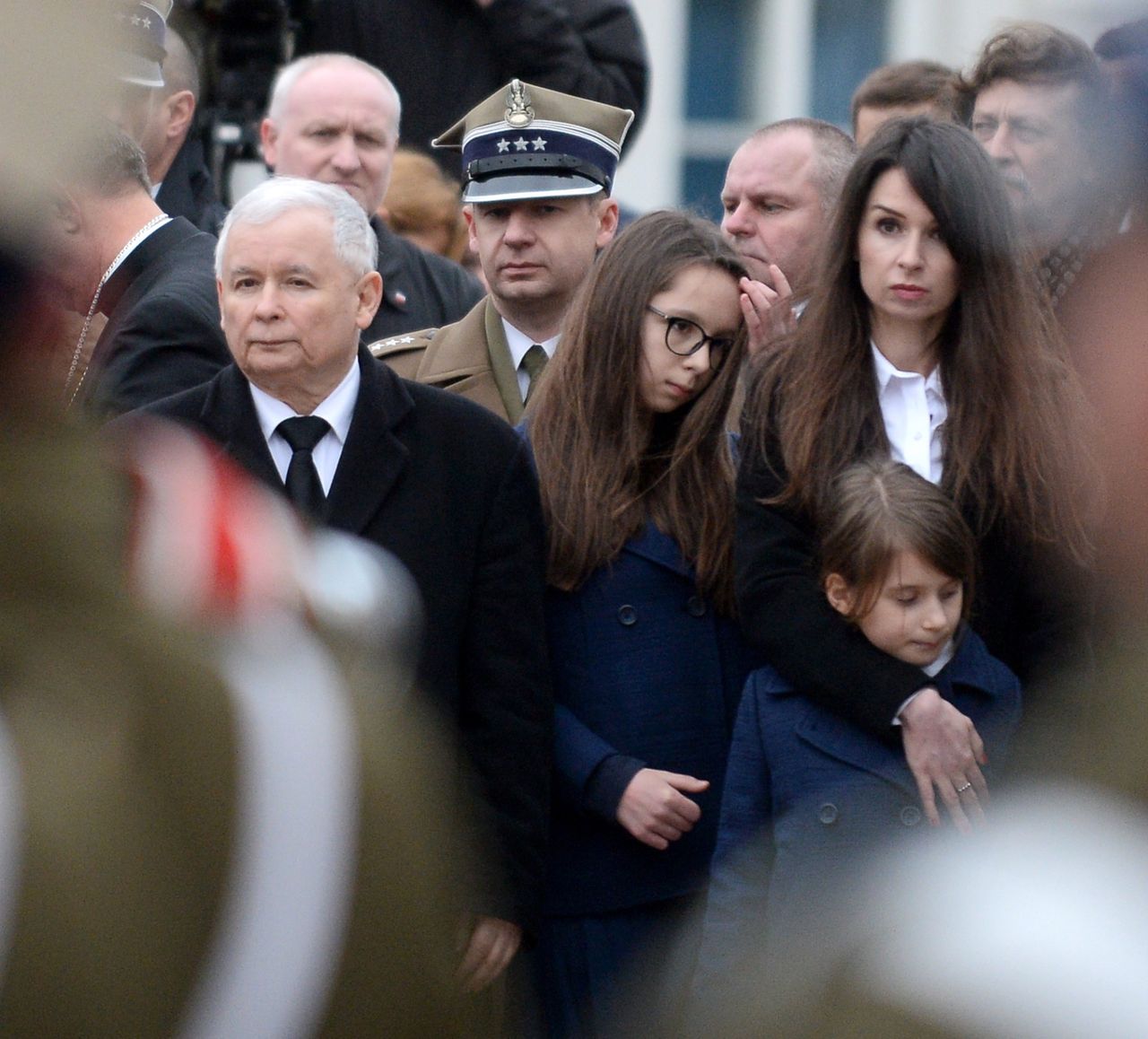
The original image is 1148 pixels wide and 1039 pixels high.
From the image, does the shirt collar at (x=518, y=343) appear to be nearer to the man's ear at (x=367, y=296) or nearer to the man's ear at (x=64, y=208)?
the man's ear at (x=367, y=296)

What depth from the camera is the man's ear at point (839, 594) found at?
9.35 feet

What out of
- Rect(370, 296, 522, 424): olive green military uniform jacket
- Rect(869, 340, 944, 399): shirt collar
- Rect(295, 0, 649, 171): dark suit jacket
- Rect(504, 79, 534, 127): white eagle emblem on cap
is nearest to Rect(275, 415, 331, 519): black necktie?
Rect(370, 296, 522, 424): olive green military uniform jacket

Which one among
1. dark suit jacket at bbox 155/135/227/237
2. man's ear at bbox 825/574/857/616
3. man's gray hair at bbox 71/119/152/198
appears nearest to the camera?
man's ear at bbox 825/574/857/616

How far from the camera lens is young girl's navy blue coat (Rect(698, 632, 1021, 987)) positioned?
277cm

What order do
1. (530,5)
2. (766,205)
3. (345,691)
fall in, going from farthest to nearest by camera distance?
1. (530,5)
2. (766,205)
3. (345,691)

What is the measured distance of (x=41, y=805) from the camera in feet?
2.96

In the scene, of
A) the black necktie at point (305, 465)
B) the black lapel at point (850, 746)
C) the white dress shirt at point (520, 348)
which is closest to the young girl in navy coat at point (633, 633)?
the black lapel at point (850, 746)

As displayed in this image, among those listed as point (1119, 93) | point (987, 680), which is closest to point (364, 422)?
point (987, 680)

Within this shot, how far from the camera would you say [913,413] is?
9.77 feet

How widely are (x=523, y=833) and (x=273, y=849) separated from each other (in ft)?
6.33

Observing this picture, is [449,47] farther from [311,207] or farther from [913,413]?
[913,413]

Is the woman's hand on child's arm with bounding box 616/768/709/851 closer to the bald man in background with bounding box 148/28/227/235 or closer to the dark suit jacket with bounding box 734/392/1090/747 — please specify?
the dark suit jacket with bounding box 734/392/1090/747

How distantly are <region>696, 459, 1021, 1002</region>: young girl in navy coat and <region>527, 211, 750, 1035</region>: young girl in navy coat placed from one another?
15cm

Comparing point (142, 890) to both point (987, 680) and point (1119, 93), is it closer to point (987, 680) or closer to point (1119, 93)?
point (1119, 93)
